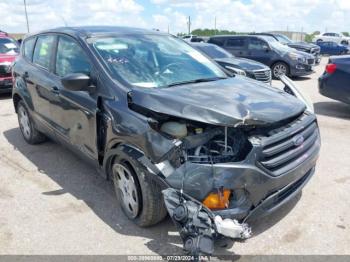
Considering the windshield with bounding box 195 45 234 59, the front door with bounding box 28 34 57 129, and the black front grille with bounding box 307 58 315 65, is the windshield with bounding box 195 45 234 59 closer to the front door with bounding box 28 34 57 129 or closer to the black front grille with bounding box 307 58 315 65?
the black front grille with bounding box 307 58 315 65

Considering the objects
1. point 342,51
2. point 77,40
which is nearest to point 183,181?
point 77,40

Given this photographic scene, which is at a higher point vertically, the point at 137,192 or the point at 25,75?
the point at 25,75

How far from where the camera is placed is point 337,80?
761 cm

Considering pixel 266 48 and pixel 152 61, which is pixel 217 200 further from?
pixel 266 48

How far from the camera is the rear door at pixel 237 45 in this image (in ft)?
48.1

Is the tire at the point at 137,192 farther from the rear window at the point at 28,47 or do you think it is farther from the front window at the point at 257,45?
the front window at the point at 257,45

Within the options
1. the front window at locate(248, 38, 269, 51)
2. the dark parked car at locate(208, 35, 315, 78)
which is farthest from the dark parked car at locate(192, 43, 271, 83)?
the front window at locate(248, 38, 269, 51)

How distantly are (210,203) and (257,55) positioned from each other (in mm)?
12287

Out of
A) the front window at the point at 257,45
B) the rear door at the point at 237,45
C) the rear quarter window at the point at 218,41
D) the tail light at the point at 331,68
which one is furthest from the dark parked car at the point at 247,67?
the rear quarter window at the point at 218,41

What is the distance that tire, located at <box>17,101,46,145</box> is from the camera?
559cm

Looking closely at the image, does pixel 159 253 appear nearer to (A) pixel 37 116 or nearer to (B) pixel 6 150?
(A) pixel 37 116

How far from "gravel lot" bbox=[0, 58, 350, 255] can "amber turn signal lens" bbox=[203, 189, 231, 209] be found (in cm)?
54

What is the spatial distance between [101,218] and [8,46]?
28.8 ft

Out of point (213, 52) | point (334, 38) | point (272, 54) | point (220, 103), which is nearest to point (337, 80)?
point (213, 52)
